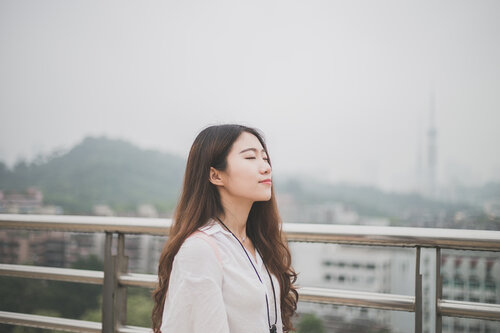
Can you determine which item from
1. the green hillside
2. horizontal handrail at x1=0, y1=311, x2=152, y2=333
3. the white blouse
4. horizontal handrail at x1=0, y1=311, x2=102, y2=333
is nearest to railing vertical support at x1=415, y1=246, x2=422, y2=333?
the white blouse

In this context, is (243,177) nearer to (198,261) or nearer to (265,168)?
(265,168)

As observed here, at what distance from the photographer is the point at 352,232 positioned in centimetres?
143

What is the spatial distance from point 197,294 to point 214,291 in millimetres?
42

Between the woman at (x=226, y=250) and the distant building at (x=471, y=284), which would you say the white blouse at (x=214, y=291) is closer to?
the woman at (x=226, y=250)

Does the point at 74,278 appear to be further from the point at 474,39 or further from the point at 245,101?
the point at 474,39

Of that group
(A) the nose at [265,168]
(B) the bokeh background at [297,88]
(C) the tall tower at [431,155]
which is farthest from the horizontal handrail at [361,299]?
(C) the tall tower at [431,155]

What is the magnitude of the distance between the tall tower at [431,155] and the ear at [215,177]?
1522 inches

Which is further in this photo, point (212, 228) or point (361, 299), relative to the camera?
point (361, 299)

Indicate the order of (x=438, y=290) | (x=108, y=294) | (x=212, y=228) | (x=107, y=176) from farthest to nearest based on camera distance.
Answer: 1. (x=107, y=176)
2. (x=108, y=294)
3. (x=438, y=290)
4. (x=212, y=228)

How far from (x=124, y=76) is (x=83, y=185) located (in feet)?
111

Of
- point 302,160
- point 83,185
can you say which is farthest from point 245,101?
point 83,185

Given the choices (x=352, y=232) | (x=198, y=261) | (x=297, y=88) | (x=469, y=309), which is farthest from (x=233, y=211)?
(x=297, y=88)

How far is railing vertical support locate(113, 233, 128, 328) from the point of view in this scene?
71.8 inches

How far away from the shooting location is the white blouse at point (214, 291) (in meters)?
1.01
